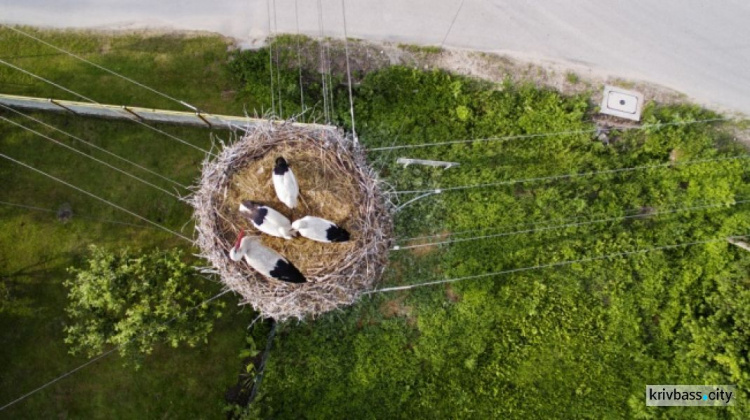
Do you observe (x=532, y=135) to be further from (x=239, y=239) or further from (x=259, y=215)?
(x=239, y=239)

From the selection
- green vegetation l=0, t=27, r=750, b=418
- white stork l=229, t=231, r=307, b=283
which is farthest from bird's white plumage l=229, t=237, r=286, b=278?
green vegetation l=0, t=27, r=750, b=418

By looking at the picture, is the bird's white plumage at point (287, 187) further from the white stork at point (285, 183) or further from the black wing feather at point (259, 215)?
the black wing feather at point (259, 215)

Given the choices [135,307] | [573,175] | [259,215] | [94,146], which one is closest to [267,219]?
[259,215]

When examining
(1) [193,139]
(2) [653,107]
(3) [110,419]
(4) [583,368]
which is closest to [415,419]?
(4) [583,368]

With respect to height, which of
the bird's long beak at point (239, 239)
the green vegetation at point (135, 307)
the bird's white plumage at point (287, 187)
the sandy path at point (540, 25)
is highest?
the sandy path at point (540, 25)

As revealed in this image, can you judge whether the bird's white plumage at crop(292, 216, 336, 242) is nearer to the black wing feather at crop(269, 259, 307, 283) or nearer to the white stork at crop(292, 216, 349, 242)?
the white stork at crop(292, 216, 349, 242)

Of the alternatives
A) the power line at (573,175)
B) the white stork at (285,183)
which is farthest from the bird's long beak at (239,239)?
the power line at (573,175)

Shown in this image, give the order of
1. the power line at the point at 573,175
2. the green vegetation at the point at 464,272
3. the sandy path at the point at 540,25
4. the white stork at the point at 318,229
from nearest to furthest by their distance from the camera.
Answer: the white stork at the point at 318,229 → the green vegetation at the point at 464,272 → the power line at the point at 573,175 → the sandy path at the point at 540,25

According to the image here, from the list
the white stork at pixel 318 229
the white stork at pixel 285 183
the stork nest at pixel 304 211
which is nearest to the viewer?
the white stork at pixel 285 183
